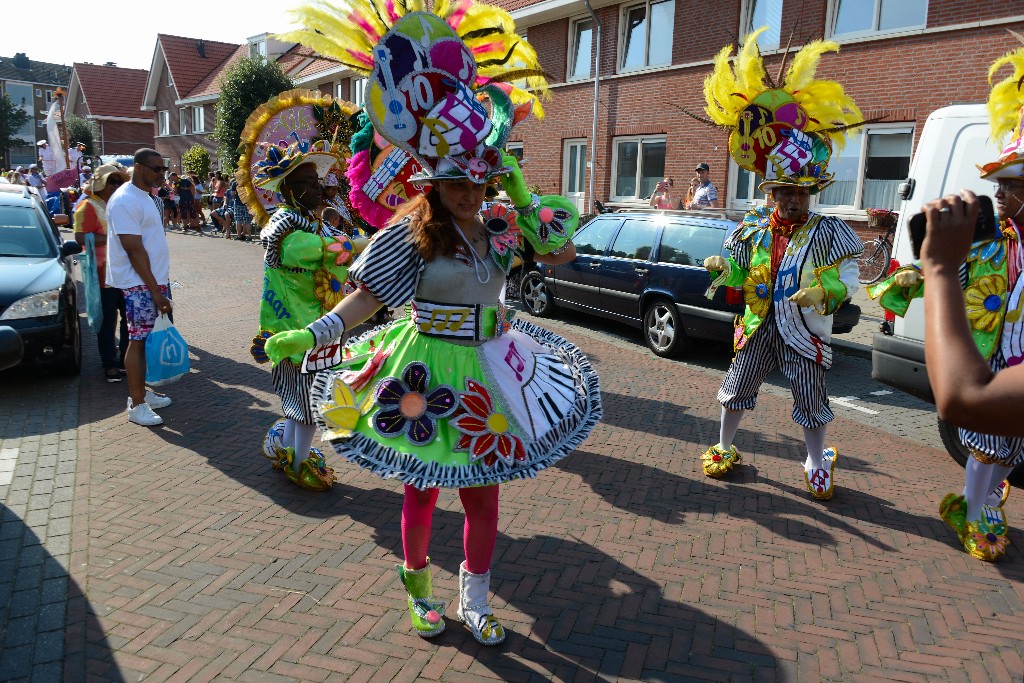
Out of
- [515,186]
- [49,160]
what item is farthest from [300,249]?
[49,160]

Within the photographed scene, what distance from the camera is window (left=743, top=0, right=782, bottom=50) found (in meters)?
14.6

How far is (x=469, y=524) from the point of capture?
3.09 metres

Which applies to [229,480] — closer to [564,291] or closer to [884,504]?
[884,504]

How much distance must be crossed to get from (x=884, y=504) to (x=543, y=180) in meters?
17.0

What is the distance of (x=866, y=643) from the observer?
10.5 ft

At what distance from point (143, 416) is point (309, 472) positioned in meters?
2.09

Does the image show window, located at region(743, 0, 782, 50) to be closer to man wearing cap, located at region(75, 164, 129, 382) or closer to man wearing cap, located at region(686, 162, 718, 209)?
man wearing cap, located at region(686, 162, 718, 209)

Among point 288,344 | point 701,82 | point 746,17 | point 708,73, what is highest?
point 746,17

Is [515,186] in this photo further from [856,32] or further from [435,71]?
[856,32]

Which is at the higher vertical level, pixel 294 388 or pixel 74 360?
pixel 294 388

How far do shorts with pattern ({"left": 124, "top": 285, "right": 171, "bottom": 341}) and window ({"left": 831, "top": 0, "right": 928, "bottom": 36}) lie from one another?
13076 mm

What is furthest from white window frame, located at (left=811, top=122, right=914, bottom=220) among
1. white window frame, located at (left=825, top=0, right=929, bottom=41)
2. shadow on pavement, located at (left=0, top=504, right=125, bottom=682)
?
shadow on pavement, located at (left=0, top=504, right=125, bottom=682)

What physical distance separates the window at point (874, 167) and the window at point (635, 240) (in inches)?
230

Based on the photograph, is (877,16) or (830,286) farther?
(877,16)
